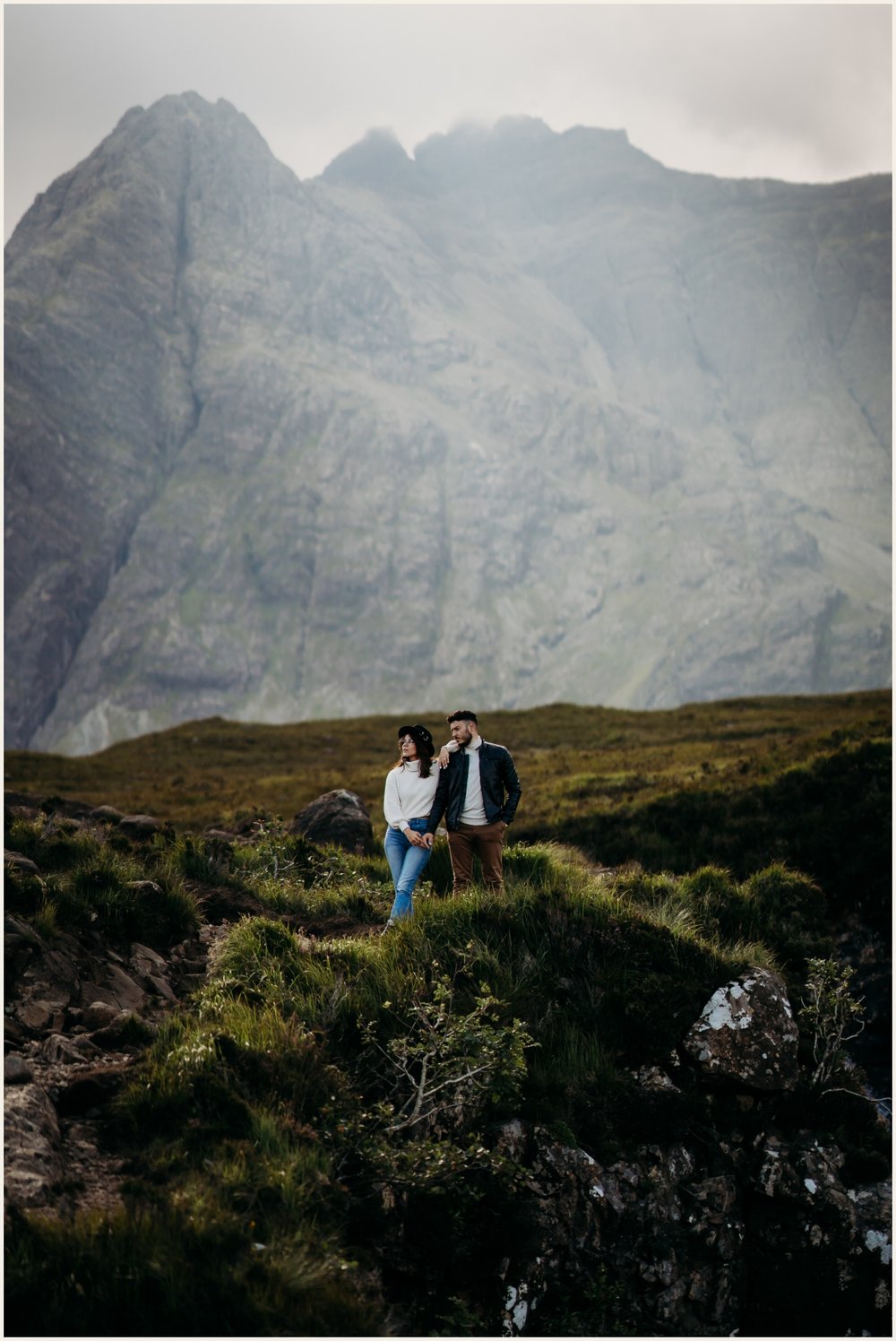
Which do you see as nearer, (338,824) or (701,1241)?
(701,1241)

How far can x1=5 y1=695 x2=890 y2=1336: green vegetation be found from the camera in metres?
7.06

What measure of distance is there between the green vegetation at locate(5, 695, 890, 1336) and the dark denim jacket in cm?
97

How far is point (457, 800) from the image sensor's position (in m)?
13.3

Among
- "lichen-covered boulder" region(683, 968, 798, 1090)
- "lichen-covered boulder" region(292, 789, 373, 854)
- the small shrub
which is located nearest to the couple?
"lichen-covered boulder" region(683, 968, 798, 1090)

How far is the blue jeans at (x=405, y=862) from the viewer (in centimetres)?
1288

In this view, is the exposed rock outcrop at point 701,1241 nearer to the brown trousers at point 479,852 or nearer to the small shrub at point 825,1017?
the small shrub at point 825,1017

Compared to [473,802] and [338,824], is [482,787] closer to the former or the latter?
[473,802]

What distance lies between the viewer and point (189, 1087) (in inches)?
335

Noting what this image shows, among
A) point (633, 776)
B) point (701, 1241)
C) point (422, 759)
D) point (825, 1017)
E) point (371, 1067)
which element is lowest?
point (701, 1241)

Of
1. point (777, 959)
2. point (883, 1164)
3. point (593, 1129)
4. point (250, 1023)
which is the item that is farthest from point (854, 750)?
point (250, 1023)

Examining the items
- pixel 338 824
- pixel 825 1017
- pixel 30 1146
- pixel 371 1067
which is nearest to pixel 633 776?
pixel 338 824

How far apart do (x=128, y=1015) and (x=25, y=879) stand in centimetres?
224

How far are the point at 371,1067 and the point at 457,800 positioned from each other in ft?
14.1

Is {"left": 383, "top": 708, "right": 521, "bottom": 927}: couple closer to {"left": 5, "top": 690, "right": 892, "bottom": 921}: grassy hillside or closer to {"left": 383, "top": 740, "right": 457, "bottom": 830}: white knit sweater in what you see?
{"left": 383, "top": 740, "right": 457, "bottom": 830}: white knit sweater
